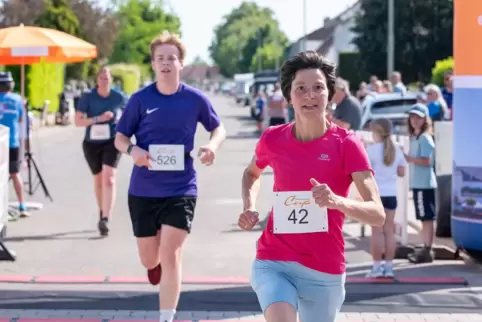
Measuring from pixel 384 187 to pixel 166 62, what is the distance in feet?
10.6

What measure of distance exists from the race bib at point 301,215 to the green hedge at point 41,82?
3296cm

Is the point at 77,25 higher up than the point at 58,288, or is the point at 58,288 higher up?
the point at 77,25

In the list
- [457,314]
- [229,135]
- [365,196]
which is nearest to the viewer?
[365,196]

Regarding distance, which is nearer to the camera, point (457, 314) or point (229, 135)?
point (457, 314)

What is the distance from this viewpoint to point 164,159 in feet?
22.5

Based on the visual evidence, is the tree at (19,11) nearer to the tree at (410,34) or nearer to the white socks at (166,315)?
the tree at (410,34)

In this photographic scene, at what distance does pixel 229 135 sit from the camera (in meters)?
37.6

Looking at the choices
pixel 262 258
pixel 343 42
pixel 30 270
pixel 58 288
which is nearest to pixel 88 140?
pixel 30 270

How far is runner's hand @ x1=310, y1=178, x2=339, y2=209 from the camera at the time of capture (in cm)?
444

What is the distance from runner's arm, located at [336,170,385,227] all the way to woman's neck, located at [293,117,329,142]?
0.25 metres

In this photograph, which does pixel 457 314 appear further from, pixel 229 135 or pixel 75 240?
pixel 229 135

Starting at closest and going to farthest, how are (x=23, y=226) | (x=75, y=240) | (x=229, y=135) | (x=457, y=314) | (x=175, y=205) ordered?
(x=175, y=205) → (x=457, y=314) → (x=75, y=240) → (x=23, y=226) → (x=229, y=135)

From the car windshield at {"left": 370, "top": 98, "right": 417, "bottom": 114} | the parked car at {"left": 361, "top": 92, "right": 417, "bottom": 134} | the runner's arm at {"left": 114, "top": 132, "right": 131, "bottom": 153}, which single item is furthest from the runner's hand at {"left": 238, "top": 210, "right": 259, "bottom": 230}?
the car windshield at {"left": 370, "top": 98, "right": 417, "bottom": 114}

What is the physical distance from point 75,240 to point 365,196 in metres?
7.42
